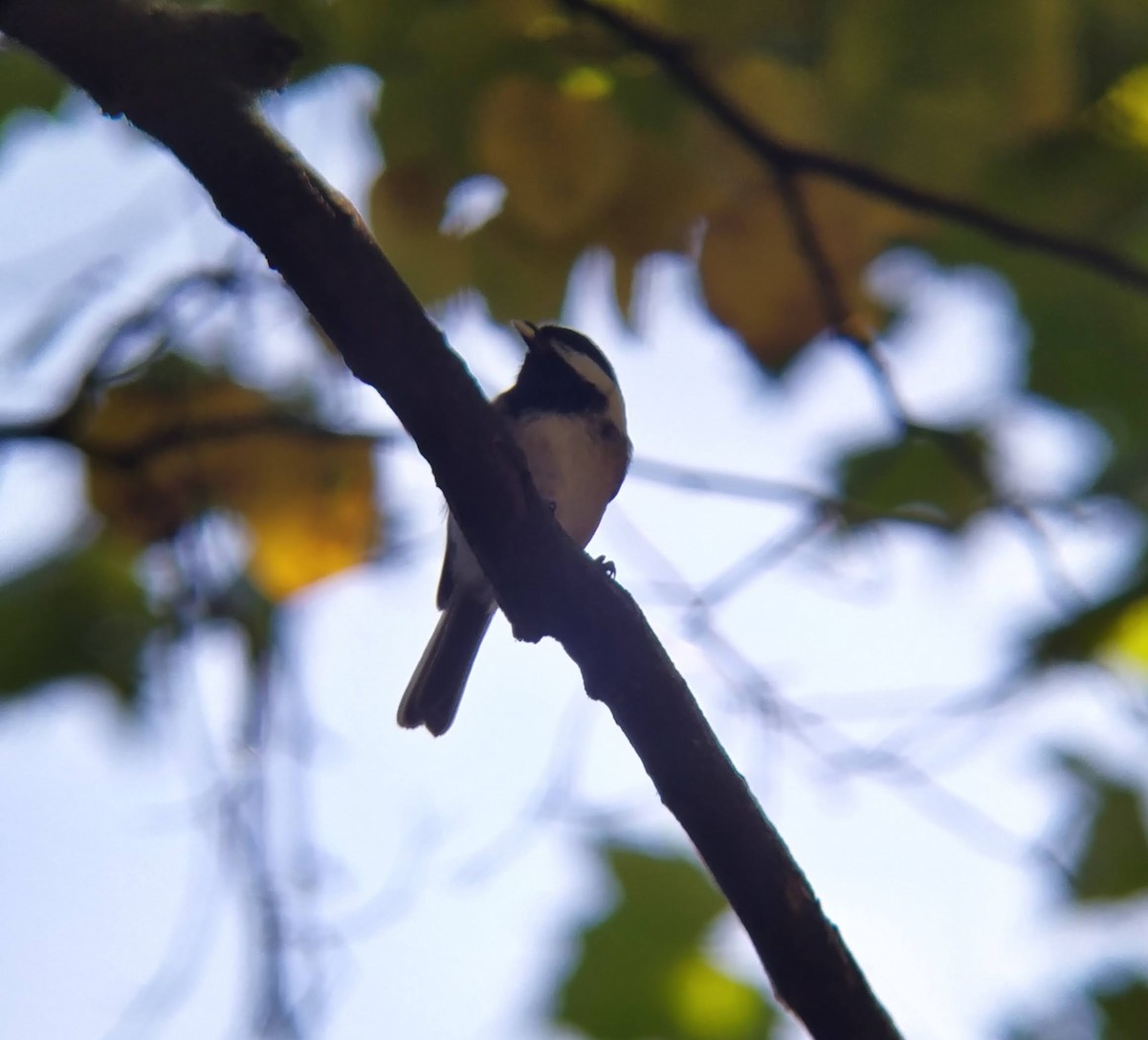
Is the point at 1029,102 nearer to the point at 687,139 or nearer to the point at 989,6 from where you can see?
the point at 989,6

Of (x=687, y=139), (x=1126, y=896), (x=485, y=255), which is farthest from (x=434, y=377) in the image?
(x=1126, y=896)

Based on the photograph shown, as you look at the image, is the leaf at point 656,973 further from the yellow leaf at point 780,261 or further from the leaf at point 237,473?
the yellow leaf at point 780,261

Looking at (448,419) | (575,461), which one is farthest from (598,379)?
(448,419)

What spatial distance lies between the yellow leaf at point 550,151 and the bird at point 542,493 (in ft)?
2.66

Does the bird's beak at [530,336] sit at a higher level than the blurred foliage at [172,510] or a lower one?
higher

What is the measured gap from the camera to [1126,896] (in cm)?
268

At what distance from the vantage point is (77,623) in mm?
3164

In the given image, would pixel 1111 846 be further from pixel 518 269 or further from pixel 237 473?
pixel 237 473

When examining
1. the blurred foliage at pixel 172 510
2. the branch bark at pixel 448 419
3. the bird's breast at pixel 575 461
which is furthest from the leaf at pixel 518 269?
the branch bark at pixel 448 419

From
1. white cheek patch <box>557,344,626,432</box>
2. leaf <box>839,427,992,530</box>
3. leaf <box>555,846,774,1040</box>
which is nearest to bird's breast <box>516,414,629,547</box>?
white cheek patch <box>557,344,626,432</box>

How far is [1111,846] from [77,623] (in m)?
2.39

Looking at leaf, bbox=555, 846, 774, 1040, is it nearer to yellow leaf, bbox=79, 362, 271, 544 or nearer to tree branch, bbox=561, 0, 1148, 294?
yellow leaf, bbox=79, 362, 271, 544

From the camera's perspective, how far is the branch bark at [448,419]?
1.51 meters

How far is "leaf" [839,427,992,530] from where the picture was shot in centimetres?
300
